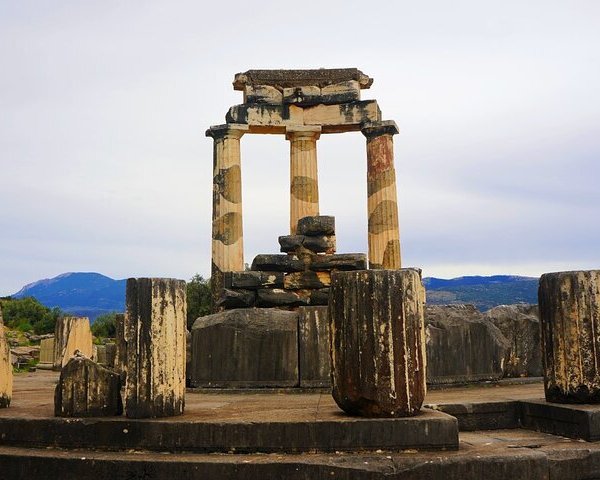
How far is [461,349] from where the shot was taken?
32.7 feet

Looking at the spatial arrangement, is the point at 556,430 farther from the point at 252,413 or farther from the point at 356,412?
the point at 252,413

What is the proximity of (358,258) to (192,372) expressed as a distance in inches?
123

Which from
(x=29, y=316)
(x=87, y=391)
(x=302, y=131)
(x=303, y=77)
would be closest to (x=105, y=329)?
(x=29, y=316)

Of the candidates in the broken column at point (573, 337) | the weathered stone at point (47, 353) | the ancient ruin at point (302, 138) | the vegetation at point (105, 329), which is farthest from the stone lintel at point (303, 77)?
the vegetation at point (105, 329)

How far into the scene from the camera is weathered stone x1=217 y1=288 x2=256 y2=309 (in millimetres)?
10820

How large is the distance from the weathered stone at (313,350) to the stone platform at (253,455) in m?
2.68

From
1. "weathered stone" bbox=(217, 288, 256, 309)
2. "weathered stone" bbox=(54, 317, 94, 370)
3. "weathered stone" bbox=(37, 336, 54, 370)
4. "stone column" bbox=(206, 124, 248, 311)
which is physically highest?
"stone column" bbox=(206, 124, 248, 311)

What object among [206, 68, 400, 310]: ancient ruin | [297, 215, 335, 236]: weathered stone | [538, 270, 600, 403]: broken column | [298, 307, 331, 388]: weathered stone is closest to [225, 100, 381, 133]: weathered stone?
[206, 68, 400, 310]: ancient ruin

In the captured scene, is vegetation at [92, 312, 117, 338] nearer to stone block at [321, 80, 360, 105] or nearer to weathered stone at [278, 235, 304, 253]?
stone block at [321, 80, 360, 105]

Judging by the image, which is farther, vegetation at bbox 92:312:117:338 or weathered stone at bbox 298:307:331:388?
vegetation at bbox 92:312:117:338

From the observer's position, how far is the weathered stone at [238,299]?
426 inches

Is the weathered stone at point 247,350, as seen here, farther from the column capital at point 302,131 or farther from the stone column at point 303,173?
the column capital at point 302,131

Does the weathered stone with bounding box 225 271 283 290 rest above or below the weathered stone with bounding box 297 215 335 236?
below

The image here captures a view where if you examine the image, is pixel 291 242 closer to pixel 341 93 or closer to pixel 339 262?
pixel 339 262
